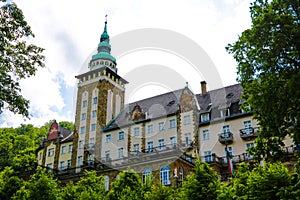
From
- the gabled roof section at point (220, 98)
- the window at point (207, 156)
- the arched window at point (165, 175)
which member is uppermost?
the gabled roof section at point (220, 98)

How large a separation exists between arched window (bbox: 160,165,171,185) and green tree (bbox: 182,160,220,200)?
33.9ft

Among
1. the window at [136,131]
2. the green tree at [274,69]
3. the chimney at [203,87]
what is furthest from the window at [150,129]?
the green tree at [274,69]

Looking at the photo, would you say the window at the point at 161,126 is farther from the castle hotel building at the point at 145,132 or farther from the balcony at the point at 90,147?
the balcony at the point at 90,147

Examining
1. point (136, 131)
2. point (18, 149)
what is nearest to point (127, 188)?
point (136, 131)

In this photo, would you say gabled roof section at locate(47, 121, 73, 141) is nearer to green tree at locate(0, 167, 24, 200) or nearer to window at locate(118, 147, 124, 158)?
window at locate(118, 147, 124, 158)

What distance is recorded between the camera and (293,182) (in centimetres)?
2047

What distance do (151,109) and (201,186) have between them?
28.0m

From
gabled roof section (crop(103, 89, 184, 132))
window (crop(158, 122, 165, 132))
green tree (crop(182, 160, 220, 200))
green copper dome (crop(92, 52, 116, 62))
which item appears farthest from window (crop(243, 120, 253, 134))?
green copper dome (crop(92, 52, 116, 62))

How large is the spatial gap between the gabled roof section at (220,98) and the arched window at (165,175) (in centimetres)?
1275

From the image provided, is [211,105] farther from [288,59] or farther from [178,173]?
[288,59]

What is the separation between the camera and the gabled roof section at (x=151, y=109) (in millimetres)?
48037

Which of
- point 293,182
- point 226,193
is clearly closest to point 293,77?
point 293,182

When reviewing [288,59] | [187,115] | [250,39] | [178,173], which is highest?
[187,115]

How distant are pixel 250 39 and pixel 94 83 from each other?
38.4 meters
